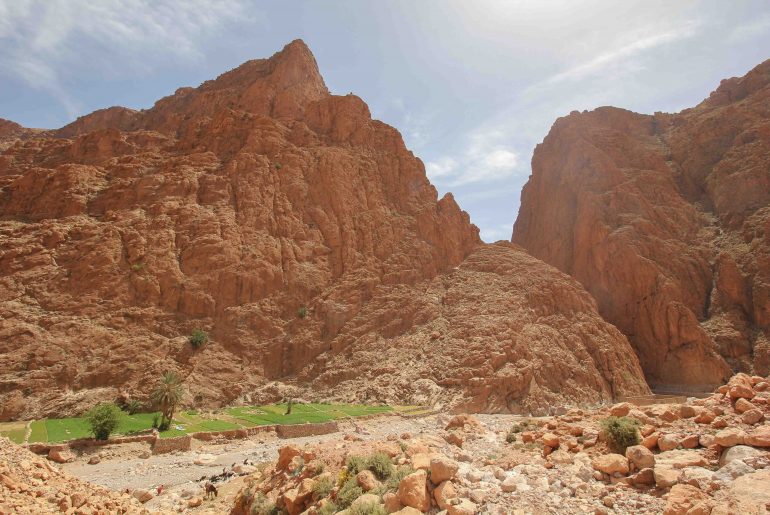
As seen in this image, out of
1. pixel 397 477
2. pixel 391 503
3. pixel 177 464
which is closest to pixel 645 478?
pixel 391 503

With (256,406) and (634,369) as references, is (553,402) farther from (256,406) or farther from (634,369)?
(256,406)

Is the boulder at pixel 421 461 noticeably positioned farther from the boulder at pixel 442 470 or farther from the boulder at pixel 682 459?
the boulder at pixel 682 459

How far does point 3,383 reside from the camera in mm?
31891

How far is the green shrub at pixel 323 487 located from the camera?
1123 cm

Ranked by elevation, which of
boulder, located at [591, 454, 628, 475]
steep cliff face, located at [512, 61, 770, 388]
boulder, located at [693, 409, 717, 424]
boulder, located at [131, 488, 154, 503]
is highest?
steep cliff face, located at [512, 61, 770, 388]

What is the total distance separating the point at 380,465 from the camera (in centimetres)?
1120

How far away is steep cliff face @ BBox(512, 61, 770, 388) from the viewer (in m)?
57.2

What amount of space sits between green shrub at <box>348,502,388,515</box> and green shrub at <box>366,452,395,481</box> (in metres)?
1.31

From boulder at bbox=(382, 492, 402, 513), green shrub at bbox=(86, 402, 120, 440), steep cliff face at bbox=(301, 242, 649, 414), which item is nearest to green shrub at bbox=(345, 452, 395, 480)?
boulder at bbox=(382, 492, 402, 513)

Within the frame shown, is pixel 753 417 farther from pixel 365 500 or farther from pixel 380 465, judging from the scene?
pixel 365 500

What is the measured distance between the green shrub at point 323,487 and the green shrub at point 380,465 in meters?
0.95

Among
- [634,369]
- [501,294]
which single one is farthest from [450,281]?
[634,369]

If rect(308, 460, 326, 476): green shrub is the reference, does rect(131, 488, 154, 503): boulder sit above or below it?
below

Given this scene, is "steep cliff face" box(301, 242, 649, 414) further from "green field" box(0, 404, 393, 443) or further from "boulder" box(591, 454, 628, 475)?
"boulder" box(591, 454, 628, 475)
